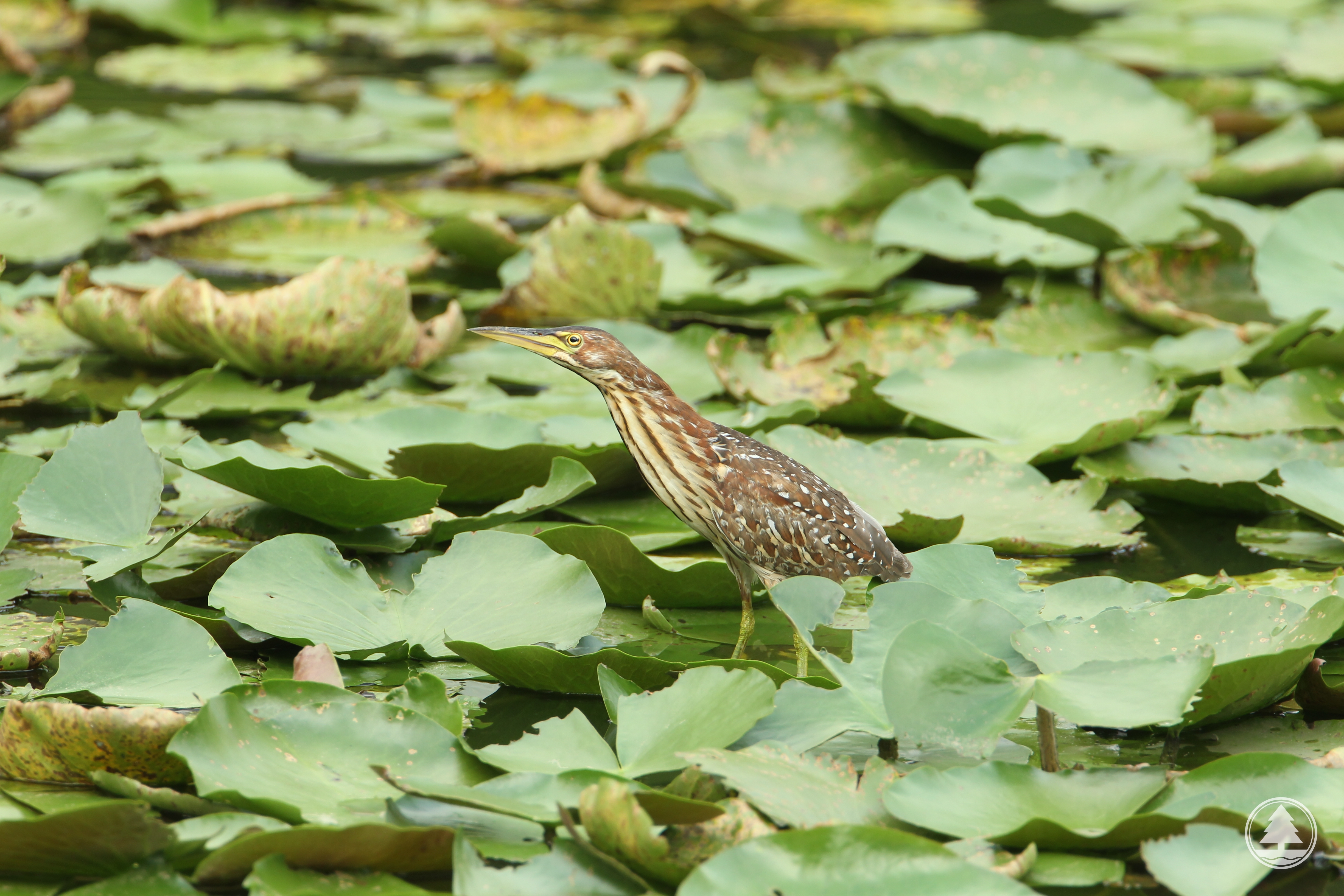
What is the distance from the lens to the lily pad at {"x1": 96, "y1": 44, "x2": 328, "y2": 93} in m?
7.91

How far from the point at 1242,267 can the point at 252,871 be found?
170 inches

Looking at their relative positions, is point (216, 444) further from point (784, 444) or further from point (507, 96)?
point (507, 96)

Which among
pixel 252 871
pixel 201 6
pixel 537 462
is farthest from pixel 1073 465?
pixel 201 6

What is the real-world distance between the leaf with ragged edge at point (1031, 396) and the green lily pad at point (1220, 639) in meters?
1.19

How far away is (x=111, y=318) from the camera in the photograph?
14.5 feet

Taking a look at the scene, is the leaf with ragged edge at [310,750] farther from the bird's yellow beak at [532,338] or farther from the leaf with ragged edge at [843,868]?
the bird's yellow beak at [532,338]

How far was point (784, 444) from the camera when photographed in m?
3.84

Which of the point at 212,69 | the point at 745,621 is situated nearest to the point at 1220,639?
the point at 745,621

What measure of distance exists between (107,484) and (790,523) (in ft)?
5.02

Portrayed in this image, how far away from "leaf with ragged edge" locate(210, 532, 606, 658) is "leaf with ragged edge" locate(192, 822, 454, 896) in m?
0.66

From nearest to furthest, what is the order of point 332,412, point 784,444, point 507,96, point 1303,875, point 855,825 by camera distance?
point 855,825, point 1303,875, point 784,444, point 332,412, point 507,96

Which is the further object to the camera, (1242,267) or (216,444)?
(1242,267)

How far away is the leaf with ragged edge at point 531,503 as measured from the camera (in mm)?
3295

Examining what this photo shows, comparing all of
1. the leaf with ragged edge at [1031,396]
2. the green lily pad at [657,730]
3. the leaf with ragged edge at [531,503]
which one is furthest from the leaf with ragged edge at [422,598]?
the leaf with ragged edge at [1031,396]
